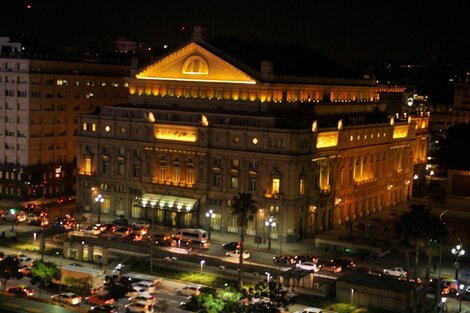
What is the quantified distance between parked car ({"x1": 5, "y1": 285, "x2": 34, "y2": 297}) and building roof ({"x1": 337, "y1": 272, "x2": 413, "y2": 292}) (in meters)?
33.5

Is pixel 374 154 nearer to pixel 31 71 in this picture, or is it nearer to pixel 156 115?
pixel 156 115

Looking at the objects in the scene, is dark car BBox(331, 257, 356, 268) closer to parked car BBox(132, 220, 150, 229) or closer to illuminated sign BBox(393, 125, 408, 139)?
parked car BBox(132, 220, 150, 229)

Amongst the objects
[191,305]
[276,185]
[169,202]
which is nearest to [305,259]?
[276,185]

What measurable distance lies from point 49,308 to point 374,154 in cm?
10425

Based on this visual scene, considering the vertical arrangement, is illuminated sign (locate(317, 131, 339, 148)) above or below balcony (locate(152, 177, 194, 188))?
above

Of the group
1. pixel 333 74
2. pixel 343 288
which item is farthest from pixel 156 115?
pixel 343 288

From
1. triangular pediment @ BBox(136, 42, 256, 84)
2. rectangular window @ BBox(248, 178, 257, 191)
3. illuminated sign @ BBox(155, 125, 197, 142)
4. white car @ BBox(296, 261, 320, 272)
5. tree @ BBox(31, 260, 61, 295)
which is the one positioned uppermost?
triangular pediment @ BBox(136, 42, 256, 84)

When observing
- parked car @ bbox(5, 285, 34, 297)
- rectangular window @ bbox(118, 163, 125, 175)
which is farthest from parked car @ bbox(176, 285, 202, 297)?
rectangular window @ bbox(118, 163, 125, 175)

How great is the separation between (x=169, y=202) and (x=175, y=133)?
11069 millimetres

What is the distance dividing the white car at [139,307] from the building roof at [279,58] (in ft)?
177

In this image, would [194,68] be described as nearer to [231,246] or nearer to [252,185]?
[252,185]

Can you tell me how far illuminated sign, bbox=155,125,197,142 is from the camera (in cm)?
12256

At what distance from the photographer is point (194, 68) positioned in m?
130

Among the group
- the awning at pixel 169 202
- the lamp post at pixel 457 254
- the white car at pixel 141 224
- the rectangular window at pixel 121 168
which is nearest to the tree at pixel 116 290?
the white car at pixel 141 224
